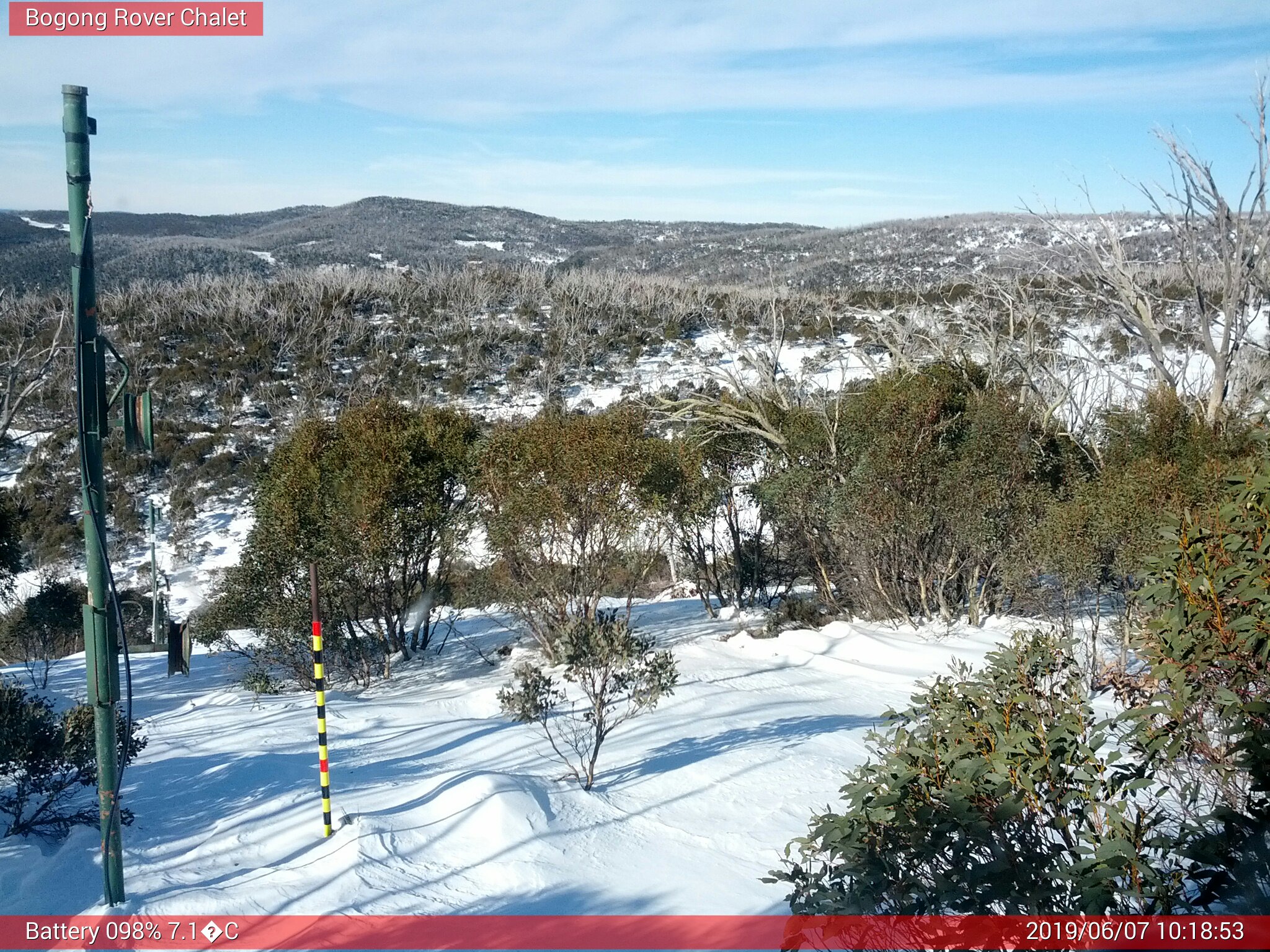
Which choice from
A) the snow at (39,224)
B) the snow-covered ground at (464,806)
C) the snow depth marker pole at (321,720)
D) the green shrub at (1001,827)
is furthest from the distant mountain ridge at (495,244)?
the green shrub at (1001,827)

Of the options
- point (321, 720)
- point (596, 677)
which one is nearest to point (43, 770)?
point (321, 720)

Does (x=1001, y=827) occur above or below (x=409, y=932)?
above

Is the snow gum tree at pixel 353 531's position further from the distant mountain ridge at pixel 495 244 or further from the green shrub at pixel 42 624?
the distant mountain ridge at pixel 495 244

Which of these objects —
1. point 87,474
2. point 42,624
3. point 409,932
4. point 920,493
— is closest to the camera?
point 87,474

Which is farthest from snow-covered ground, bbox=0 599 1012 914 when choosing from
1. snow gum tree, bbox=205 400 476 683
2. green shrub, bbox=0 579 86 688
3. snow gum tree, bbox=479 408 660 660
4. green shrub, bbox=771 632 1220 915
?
green shrub, bbox=0 579 86 688

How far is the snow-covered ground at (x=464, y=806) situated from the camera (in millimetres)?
5043

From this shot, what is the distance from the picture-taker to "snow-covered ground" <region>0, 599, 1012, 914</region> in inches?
199

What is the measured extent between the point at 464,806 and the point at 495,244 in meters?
84.7

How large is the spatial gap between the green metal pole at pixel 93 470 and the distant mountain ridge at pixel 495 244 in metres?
49.9

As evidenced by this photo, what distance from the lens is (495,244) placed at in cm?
8650

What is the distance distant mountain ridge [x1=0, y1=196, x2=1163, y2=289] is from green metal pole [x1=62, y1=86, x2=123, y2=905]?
164 feet

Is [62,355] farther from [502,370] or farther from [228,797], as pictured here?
[228,797]

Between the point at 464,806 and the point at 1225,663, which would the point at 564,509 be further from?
the point at 1225,663

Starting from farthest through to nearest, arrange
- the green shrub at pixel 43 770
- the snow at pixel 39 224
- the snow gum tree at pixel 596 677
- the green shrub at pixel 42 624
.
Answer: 1. the snow at pixel 39 224
2. the green shrub at pixel 42 624
3. the snow gum tree at pixel 596 677
4. the green shrub at pixel 43 770
